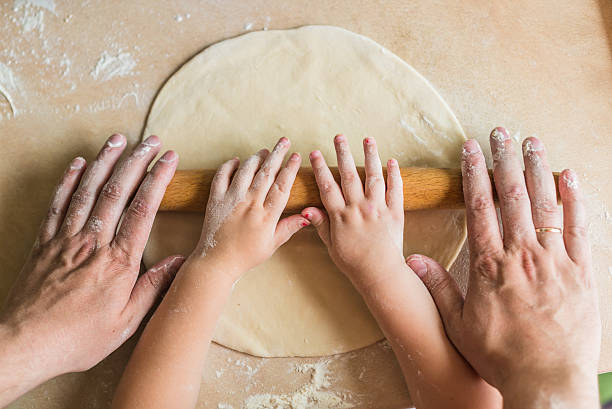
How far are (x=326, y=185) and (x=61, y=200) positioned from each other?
2.29 ft

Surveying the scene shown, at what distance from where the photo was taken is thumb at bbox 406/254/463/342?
1034 mm

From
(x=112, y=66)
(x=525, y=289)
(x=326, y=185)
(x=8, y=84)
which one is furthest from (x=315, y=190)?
(x=8, y=84)

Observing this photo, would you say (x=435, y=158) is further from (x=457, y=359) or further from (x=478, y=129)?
(x=457, y=359)

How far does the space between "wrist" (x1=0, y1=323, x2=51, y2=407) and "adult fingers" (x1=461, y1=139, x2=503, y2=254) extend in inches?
41.1

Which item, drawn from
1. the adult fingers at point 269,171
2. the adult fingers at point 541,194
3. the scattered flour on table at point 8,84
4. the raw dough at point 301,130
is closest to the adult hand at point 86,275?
the raw dough at point 301,130

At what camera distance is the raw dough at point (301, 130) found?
3.78ft

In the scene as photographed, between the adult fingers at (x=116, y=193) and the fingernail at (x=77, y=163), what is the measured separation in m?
0.11

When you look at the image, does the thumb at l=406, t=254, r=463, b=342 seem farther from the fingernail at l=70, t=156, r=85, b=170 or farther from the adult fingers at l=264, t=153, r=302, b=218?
the fingernail at l=70, t=156, r=85, b=170

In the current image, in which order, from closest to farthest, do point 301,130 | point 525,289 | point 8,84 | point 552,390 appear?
point 552,390 → point 525,289 → point 301,130 → point 8,84

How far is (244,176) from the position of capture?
43.4 inches

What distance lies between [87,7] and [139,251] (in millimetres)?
818

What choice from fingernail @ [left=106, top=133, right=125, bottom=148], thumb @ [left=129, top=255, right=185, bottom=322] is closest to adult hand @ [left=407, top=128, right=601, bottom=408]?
thumb @ [left=129, top=255, right=185, bottom=322]

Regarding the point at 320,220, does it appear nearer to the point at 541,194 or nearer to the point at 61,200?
the point at 541,194

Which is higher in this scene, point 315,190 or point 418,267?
point 315,190
